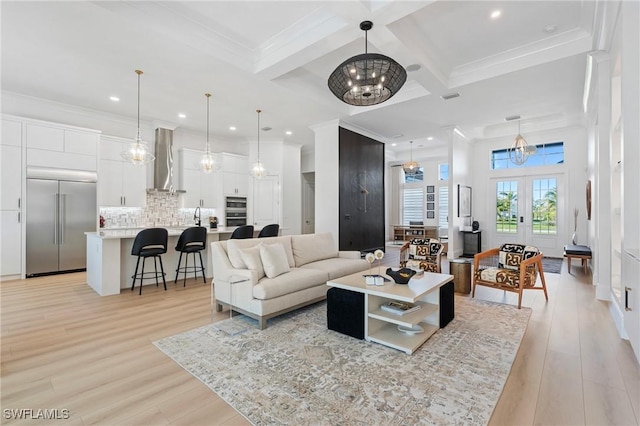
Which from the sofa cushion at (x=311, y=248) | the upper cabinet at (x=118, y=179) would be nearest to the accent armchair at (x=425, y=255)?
the sofa cushion at (x=311, y=248)

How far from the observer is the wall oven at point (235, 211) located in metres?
7.92

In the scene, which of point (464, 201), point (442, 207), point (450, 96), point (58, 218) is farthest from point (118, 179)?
point (442, 207)

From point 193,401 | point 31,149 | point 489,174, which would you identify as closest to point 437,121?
point 489,174

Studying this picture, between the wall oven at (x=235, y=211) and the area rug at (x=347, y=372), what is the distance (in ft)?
16.6

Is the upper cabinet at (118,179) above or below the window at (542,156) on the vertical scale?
below

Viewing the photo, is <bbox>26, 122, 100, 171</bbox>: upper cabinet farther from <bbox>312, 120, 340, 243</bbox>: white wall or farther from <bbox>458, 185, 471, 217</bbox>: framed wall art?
<bbox>458, 185, 471, 217</bbox>: framed wall art

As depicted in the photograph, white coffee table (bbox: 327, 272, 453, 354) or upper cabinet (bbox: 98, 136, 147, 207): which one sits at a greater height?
upper cabinet (bbox: 98, 136, 147, 207)

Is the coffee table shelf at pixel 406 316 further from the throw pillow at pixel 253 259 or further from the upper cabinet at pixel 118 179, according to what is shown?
the upper cabinet at pixel 118 179

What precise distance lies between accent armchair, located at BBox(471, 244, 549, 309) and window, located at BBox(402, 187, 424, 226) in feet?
22.7

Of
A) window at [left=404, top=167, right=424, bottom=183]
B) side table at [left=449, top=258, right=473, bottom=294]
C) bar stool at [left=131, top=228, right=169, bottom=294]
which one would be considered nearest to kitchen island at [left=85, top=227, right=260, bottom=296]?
bar stool at [left=131, top=228, right=169, bottom=294]

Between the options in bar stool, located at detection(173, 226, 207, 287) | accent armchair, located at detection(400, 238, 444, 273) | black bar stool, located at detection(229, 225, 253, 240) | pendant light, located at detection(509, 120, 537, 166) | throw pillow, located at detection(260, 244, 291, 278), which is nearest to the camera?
throw pillow, located at detection(260, 244, 291, 278)

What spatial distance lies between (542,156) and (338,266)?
6971mm

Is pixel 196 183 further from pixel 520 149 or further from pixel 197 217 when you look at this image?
pixel 520 149

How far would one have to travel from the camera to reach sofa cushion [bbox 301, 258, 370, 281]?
3963 millimetres
